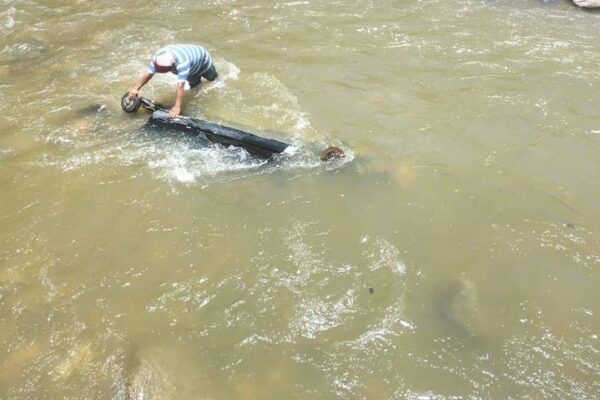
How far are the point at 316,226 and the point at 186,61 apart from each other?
9.92 feet

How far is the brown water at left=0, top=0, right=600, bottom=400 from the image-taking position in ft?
11.4

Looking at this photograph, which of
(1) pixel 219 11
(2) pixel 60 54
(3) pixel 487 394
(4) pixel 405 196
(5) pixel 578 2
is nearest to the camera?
Answer: (3) pixel 487 394

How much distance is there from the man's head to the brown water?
747 mm

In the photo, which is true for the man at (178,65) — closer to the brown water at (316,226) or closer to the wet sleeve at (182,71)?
the wet sleeve at (182,71)

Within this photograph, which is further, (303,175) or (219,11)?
(219,11)

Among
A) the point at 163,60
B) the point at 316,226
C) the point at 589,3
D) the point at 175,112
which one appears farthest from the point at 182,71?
the point at 589,3

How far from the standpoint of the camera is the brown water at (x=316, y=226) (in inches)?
137

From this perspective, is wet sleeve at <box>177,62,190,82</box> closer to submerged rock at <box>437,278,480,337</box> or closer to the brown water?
the brown water

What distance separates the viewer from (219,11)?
31.6 feet

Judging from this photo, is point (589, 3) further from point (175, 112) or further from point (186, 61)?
point (175, 112)

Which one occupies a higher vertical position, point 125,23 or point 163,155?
point 125,23

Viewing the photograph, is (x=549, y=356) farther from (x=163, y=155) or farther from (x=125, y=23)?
(x=125, y=23)

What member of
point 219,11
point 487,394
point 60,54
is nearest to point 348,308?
point 487,394

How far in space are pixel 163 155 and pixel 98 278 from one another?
6.19ft
